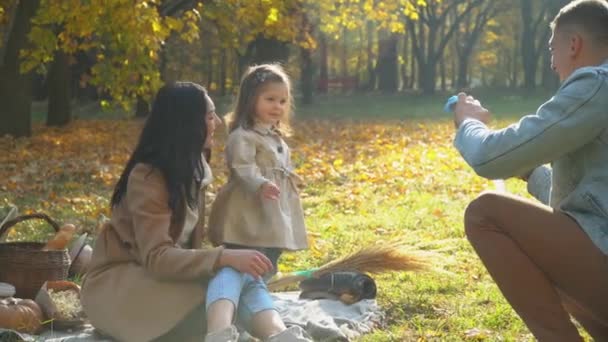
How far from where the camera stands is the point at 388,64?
43.7 m

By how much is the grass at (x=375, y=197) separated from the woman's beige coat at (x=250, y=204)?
0.70 metres

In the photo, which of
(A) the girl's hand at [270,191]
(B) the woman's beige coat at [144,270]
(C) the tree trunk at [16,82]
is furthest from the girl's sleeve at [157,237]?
(C) the tree trunk at [16,82]

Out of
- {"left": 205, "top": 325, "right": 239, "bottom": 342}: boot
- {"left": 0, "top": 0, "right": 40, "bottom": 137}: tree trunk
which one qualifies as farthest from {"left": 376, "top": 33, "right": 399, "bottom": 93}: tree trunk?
{"left": 205, "top": 325, "right": 239, "bottom": 342}: boot

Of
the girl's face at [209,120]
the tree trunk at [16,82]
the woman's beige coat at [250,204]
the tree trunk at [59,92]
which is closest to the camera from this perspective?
the girl's face at [209,120]

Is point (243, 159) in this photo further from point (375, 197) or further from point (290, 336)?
point (375, 197)

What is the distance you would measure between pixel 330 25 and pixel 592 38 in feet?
55.1

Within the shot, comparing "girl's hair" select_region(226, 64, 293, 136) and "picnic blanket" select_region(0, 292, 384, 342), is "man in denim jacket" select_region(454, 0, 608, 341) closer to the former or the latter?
"picnic blanket" select_region(0, 292, 384, 342)

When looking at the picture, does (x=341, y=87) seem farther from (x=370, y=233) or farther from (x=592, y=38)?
(x=592, y=38)

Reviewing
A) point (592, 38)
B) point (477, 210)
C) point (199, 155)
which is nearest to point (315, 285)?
point (199, 155)

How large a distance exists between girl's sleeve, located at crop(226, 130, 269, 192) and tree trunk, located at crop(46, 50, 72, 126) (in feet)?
51.0

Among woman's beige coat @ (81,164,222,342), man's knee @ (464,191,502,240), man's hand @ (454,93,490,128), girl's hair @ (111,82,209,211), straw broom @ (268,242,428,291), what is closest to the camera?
man's knee @ (464,191,502,240)

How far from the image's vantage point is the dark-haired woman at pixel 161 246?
4195 mm

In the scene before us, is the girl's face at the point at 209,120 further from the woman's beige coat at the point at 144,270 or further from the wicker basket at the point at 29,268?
the wicker basket at the point at 29,268

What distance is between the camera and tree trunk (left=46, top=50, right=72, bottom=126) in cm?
2095
